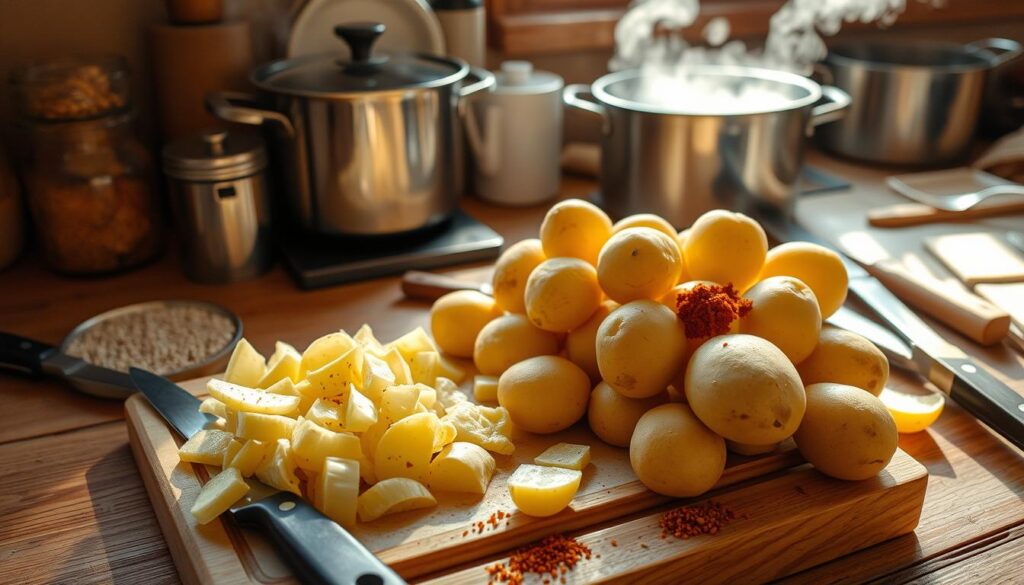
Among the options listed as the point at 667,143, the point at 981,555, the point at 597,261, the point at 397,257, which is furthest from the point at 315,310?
the point at 981,555

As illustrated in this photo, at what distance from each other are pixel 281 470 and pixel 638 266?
346mm

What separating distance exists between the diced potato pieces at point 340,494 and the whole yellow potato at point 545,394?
0.56 feet

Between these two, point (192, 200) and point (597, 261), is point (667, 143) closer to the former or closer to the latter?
point (597, 261)

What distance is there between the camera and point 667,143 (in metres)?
1.23

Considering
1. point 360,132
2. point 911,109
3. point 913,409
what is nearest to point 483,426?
point 913,409

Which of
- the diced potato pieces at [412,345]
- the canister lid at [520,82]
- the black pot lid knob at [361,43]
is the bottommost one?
the diced potato pieces at [412,345]

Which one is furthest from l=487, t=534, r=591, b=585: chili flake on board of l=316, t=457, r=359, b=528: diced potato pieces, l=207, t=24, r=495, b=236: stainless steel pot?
l=207, t=24, r=495, b=236: stainless steel pot

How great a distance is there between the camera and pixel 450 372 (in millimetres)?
906

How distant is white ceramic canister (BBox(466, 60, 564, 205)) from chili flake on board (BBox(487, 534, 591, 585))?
857mm

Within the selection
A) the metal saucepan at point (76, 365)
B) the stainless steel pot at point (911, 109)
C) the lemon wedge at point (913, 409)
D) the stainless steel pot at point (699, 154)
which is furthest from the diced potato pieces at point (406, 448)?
the stainless steel pot at point (911, 109)

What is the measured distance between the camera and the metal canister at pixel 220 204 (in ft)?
3.78

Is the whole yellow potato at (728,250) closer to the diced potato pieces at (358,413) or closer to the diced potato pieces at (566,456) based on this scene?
the diced potato pieces at (566,456)

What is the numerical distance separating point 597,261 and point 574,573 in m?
0.33

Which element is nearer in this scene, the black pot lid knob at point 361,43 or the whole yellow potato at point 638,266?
the whole yellow potato at point 638,266
